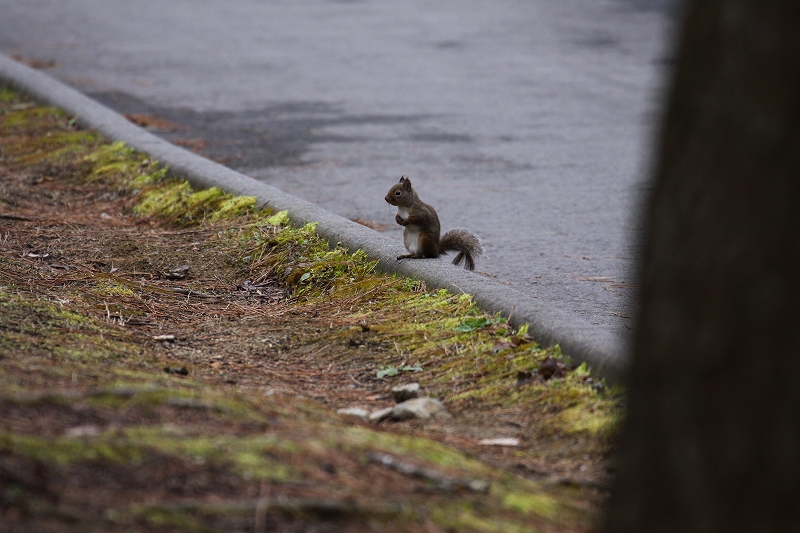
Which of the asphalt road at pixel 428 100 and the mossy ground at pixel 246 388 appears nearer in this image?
the mossy ground at pixel 246 388

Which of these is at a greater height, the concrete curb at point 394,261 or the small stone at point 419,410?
the concrete curb at point 394,261

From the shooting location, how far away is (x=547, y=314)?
3.65 m

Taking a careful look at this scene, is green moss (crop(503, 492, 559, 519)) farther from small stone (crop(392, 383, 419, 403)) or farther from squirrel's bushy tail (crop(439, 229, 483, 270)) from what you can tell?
squirrel's bushy tail (crop(439, 229, 483, 270))

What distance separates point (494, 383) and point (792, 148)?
1.92 meters

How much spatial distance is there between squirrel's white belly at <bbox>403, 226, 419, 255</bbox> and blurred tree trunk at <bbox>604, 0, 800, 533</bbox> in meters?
2.91

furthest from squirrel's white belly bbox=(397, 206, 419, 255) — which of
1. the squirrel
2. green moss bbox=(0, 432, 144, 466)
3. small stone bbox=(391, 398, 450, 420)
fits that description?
green moss bbox=(0, 432, 144, 466)

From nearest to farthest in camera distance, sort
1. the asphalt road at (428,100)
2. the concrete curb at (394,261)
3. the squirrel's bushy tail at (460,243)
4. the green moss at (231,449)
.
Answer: the green moss at (231,449) → the concrete curb at (394,261) → the squirrel's bushy tail at (460,243) → the asphalt road at (428,100)

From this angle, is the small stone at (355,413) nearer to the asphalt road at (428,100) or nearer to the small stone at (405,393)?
the small stone at (405,393)

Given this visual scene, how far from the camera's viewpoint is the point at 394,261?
177 inches

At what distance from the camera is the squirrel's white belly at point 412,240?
4.67 metres

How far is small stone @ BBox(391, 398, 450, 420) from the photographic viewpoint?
122 inches

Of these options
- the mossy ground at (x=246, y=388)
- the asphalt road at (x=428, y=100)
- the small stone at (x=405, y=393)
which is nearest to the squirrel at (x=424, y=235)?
the mossy ground at (x=246, y=388)

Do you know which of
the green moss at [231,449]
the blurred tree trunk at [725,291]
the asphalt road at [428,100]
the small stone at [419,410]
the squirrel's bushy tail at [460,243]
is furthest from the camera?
the asphalt road at [428,100]

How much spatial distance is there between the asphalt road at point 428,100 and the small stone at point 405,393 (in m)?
1.30
